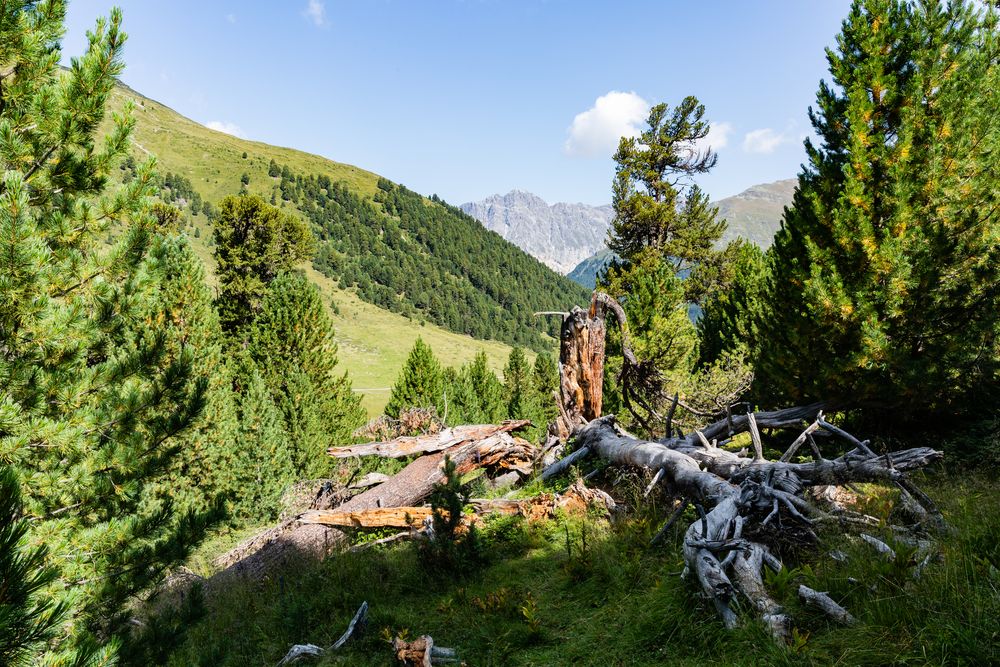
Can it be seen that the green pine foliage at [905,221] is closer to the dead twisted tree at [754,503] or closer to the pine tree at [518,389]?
the dead twisted tree at [754,503]

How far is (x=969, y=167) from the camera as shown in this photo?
7.76 meters

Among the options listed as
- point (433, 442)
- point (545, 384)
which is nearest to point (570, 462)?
point (433, 442)

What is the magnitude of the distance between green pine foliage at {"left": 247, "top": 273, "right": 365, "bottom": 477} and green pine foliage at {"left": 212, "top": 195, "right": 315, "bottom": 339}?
5482mm

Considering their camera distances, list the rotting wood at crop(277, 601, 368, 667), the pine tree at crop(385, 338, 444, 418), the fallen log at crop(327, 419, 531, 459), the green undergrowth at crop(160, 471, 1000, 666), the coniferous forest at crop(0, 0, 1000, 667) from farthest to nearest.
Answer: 1. the pine tree at crop(385, 338, 444, 418)
2. the fallen log at crop(327, 419, 531, 459)
3. the rotting wood at crop(277, 601, 368, 667)
4. the coniferous forest at crop(0, 0, 1000, 667)
5. the green undergrowth at crop(160, 471, 1000, 666)

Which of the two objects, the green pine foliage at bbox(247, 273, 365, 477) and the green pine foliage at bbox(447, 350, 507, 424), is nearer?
the green pine foliage at bbox(247, 273, 365, 477)

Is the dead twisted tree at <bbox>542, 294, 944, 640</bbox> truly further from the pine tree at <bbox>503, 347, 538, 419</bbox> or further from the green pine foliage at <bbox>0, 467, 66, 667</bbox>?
the pine tree at <bbox>503, 347, 538, 419</bbox>

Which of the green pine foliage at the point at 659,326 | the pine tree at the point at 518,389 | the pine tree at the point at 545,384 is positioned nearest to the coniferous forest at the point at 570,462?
the green pine foliage at the point at 659,326

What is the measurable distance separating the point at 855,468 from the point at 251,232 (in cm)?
3516

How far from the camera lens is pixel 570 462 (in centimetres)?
891

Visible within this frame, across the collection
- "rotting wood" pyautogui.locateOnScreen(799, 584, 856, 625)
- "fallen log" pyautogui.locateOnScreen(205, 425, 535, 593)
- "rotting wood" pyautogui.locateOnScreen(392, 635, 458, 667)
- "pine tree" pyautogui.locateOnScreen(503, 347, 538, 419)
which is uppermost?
"rotting wood" pyautogui.locateOnScreen(799, 584, 856, 625)

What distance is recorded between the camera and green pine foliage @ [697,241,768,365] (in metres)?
19.9

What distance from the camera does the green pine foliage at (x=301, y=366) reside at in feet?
71.1

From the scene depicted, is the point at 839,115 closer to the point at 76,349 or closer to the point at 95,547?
the point at 76,349

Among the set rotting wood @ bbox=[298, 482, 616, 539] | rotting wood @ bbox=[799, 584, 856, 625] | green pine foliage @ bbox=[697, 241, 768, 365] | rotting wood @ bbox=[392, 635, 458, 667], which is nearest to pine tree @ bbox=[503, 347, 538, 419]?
green pine foliage @ bbox=[697, 241, 768, 365]
